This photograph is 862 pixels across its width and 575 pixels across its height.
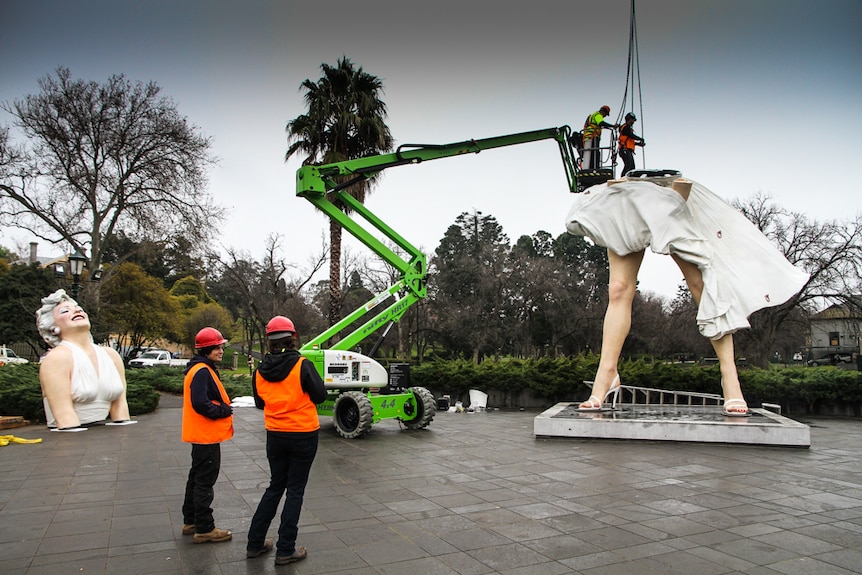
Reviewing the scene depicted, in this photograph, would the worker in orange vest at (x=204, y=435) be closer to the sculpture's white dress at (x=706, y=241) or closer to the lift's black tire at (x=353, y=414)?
the lift's black tire at (x=353, y=414)

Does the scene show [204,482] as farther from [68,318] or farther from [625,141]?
[625,141]

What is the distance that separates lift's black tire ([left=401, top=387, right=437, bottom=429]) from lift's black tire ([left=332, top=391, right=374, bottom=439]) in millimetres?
1173

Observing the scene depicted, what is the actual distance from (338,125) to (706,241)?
12.8 m

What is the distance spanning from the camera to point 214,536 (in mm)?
4781

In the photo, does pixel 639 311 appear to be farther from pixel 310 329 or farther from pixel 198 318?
pixel 198 318

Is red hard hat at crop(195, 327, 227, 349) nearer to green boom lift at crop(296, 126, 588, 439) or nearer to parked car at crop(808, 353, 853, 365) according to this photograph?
green boom lift at crop(296, 126, 588, 439)

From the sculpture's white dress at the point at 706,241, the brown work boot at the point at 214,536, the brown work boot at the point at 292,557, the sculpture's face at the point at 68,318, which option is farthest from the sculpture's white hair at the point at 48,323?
the sculpture's white dress at the point at 706,241

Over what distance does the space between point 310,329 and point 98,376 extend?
29789mm

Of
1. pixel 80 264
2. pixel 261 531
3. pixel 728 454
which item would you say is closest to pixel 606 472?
pixel 728 454

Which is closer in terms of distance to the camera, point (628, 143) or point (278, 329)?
Result: point (278, 329)

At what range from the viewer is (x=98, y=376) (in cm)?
1136

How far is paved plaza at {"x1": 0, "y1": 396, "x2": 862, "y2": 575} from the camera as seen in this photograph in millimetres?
4352

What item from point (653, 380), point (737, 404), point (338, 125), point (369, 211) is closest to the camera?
point (737, 404)

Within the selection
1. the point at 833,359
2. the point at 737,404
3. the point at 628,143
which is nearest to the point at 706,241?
the point at 628,143
